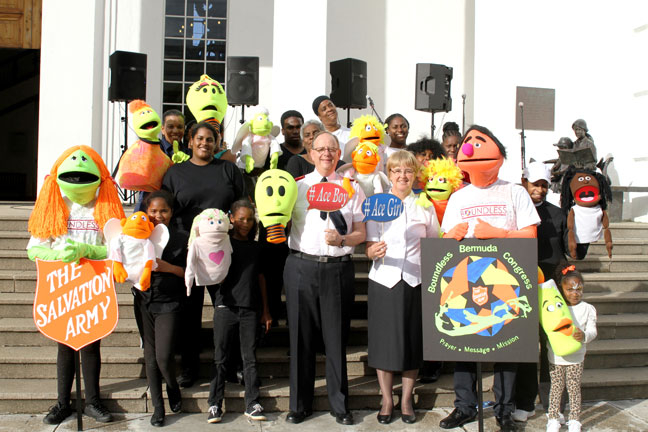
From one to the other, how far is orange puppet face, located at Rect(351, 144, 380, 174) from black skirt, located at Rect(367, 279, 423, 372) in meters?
0.79

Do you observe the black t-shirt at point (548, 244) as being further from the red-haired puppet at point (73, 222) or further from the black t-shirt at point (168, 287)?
the red-haired puppet at point (73, 222)

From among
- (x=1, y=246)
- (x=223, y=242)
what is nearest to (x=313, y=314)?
(x=223, y=242)

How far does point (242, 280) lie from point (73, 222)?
45.7 inches

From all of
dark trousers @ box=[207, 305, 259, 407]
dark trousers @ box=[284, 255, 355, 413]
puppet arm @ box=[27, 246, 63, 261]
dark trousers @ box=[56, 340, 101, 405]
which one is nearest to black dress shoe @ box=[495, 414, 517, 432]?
dark trousers @ box=[284, 255, 355, 413]

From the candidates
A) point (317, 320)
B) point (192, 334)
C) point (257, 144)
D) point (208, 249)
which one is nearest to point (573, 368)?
point (317, 320)

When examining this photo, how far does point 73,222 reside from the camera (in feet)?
13.3

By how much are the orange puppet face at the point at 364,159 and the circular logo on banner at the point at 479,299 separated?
3.38 ft

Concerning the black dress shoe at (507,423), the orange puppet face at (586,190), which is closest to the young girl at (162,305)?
the black dress shoe at (507,423)

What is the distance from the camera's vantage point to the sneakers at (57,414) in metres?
4.12

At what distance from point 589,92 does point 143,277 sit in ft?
28.1

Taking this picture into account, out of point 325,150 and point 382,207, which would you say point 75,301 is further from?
point 382,207

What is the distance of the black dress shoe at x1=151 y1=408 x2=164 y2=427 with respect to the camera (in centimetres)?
413

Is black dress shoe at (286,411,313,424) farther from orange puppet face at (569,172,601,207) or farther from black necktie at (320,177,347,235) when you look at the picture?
orange puppet face at (569,172,601,207)

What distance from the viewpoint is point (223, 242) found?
4113 mm
